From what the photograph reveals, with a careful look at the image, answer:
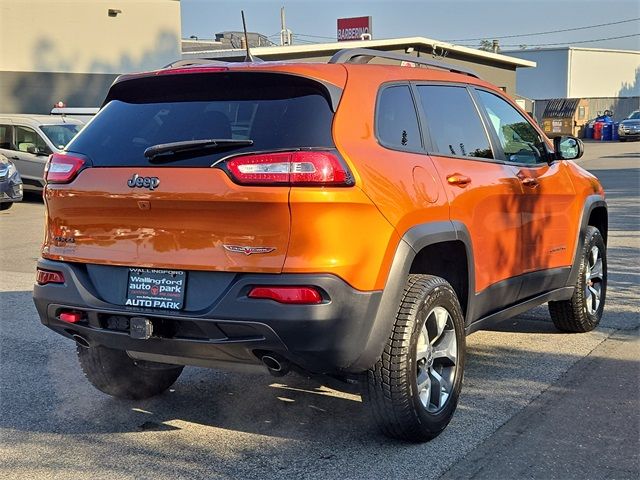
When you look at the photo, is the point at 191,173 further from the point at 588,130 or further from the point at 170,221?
the point at 588,130

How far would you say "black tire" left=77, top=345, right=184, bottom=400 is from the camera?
4.68 m

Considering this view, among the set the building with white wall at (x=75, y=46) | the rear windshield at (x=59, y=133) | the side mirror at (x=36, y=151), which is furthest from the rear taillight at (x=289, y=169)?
the building with white wall at (x=75, y=46)

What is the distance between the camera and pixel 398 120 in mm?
4297

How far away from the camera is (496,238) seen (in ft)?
16.1

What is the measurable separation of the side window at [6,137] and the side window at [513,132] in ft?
47.7

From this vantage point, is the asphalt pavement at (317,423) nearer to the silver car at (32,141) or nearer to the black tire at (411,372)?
the black tire at (411,372)

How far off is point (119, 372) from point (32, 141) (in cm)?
1399


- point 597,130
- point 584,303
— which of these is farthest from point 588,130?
point 584,303

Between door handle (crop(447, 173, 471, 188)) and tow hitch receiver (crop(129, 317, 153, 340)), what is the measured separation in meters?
1.77

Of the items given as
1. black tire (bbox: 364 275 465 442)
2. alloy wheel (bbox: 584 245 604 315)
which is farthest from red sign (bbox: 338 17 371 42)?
black tire (bbox: 364 275 465 442)

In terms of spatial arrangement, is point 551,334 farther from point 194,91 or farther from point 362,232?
point 194,91

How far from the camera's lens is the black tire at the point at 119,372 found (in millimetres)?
4684

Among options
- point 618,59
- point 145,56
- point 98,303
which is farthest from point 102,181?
point 618,59

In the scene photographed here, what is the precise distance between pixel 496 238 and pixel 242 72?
1.90 metres
